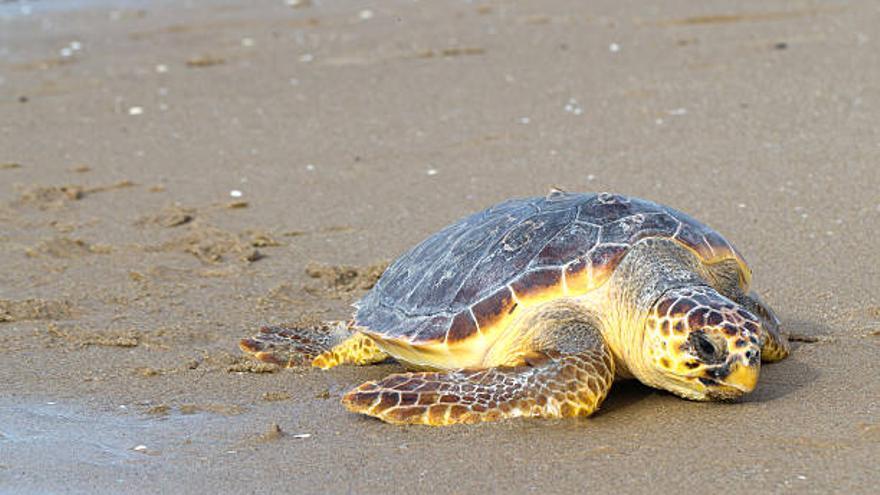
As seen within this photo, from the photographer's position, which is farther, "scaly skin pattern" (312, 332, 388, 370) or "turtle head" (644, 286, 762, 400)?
"scaly skin pattern" (312, 332, 388, 370)

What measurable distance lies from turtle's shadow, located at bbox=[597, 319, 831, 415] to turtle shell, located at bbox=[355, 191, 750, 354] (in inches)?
12.2

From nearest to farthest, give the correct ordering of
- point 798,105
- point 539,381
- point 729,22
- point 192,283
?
1. point 539,381
2. point 192,283
3. point 798,105
4. point 729,22

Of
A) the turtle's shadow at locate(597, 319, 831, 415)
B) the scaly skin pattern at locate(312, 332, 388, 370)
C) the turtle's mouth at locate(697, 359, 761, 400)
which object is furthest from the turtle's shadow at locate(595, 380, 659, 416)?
the scaly skin pattern at locate(312, 332, 388, 370)

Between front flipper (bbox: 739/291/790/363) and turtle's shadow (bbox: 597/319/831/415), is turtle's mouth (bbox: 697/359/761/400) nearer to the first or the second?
turtle's shadow (bbox: 597/319/831/415)

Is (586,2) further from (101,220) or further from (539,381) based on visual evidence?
(539,381)

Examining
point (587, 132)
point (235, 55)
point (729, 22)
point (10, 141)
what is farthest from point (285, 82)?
point (729, 22)

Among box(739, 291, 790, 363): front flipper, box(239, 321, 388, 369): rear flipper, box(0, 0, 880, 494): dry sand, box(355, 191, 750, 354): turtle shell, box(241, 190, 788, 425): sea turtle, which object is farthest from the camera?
box(239, 321, 388, 369): rear flipper

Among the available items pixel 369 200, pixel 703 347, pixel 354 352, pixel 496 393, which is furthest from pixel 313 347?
pixel 369 200

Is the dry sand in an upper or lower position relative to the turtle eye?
lower

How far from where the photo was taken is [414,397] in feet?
11.4

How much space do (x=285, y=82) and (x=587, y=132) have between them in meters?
2.56

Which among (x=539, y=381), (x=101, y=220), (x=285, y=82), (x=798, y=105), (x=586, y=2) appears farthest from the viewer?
(x=586, y=2)

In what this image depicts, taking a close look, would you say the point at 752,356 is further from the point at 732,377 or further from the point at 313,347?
the point at 313,347

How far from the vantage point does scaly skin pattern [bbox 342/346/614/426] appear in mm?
3400
